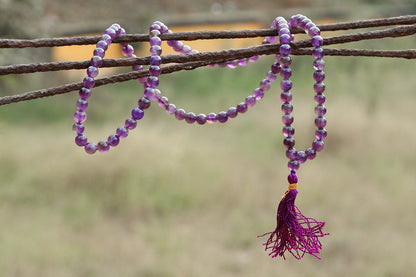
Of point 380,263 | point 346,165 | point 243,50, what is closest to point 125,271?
point 380,263

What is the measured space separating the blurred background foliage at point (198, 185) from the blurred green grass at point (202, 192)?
0.01 meters

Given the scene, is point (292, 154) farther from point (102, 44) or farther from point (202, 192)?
point (202, 192)

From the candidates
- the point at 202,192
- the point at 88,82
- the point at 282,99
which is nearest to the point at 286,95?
the point at 282,99

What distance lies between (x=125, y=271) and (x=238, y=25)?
6529mm

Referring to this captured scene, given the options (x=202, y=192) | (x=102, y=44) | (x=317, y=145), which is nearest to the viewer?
(x=102, y=44)

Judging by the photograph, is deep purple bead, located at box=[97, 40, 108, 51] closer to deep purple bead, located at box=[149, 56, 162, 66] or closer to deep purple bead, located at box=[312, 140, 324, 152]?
deep purple bead, located at box=[149, 56, 162, 66]

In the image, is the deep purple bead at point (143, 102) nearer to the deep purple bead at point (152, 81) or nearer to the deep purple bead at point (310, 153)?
the deep purple bead at point (152, 81)

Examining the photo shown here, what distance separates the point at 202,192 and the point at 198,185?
9 centimetres

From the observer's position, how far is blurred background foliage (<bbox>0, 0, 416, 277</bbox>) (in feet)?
11.6

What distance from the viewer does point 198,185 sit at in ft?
14.8

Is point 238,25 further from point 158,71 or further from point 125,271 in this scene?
point 158,71

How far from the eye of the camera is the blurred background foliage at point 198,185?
353 centimetres

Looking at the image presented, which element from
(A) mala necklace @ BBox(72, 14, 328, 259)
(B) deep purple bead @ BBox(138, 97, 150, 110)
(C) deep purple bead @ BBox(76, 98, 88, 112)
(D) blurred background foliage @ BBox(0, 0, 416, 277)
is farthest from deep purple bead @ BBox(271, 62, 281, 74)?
(D) blurred background foliage @ BBox(0, 0, 416, 277)

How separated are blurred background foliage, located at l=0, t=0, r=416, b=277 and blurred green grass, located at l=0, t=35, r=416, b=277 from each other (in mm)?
12
